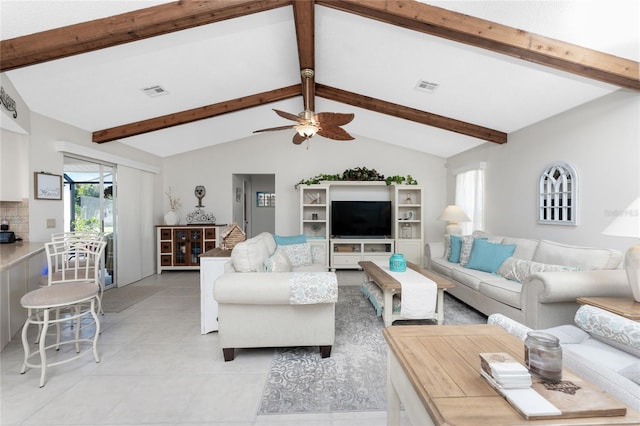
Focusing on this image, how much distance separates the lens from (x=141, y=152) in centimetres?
532

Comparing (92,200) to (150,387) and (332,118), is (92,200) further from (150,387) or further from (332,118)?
(332,118)

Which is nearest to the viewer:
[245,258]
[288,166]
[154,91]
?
[245,258]

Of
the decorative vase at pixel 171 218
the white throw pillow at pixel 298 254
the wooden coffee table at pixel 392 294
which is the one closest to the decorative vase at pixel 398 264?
the wooden coffee table at pixel 392 294

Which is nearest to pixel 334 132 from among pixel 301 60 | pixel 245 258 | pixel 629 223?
pixel 301 60

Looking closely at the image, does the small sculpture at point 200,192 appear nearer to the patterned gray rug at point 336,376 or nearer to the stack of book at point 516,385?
the patterned gray rug at point 336,376

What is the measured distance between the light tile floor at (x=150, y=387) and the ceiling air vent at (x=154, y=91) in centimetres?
273

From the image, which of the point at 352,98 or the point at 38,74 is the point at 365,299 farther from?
the point at 38,74

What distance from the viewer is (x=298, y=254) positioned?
12.9 ft

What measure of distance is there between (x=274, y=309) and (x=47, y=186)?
313 centimetres

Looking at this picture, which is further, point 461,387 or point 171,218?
Result: point 171,218

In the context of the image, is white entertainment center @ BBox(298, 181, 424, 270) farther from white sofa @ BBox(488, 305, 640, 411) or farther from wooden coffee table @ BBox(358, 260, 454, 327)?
white sofa @ BBox(488, 305, 640, 411)

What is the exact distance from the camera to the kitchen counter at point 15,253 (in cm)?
198

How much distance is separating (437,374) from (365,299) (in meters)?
2.95

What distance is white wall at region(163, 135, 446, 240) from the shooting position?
6188 mm
